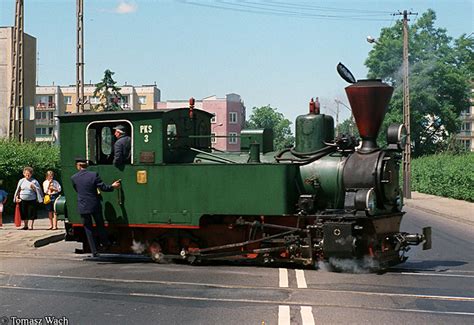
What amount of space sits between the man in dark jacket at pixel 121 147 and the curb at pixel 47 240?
3.45m

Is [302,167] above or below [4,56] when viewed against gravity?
below

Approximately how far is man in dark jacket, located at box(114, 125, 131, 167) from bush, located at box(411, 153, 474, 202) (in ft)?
69.5

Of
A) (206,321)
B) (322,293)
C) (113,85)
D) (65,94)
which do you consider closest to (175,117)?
(322,293)

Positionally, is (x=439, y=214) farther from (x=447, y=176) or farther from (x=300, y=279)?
(x=300, y=279)

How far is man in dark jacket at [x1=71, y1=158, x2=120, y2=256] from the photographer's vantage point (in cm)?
1082

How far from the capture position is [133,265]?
35.8 ft

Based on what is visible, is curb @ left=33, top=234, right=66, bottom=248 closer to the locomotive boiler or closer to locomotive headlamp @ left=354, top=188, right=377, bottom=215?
the locomotive boiler

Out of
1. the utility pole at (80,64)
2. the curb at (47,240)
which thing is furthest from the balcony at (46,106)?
the curb at (47,240)

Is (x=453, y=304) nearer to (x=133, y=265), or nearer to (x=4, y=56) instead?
(x=133, y=265)

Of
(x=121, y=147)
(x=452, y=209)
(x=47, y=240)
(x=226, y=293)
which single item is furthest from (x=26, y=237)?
(x=452, y=209)

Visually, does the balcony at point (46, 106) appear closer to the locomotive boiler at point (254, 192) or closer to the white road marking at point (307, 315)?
the locomotive boiler at point (254, 192)

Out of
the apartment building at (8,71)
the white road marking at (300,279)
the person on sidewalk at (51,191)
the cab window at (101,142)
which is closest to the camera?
the white road marking at (300,279)

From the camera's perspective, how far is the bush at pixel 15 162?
1919cm

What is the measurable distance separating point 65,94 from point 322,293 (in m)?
110
